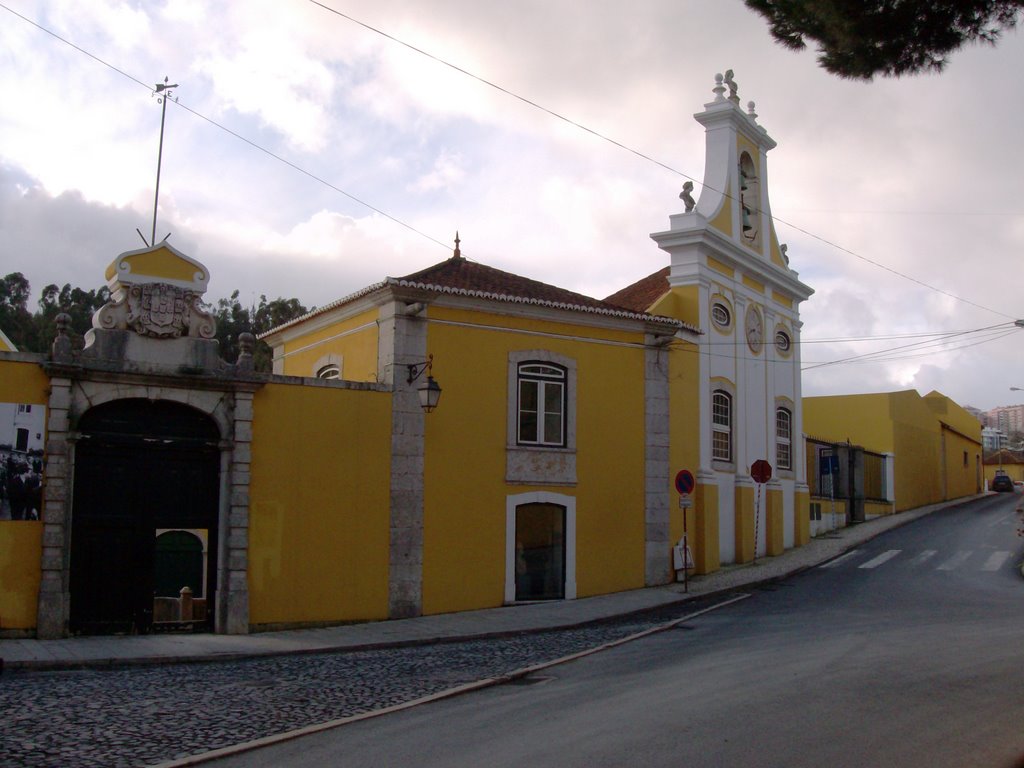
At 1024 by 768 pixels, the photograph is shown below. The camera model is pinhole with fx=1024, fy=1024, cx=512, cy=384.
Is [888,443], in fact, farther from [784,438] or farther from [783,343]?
[783,343]

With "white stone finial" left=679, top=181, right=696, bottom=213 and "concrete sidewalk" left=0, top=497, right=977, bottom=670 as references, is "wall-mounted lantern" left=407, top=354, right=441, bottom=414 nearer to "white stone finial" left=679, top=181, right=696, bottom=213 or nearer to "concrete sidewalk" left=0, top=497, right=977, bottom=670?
"concrete sidewalk" left=0, top=497, right=977, bottom=670

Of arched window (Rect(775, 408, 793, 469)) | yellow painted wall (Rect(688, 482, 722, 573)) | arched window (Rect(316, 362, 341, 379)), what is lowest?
yellow painted wall (Rect(688, 482, 722, 573))

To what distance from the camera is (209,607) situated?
15141 millimetres

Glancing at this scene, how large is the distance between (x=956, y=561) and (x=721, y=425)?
6309 mm

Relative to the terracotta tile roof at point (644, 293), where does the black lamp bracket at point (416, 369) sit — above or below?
below

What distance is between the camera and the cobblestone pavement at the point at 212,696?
7.96 metres

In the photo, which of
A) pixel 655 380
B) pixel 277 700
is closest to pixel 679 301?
pixel 655 380

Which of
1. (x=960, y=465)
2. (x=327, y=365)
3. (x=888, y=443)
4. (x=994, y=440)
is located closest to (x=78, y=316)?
(x=327, y=365)

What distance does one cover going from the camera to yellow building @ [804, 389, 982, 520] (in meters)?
Result: 36.1

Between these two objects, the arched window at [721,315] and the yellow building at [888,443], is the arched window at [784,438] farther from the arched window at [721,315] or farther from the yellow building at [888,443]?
the yellow building at [888,443]

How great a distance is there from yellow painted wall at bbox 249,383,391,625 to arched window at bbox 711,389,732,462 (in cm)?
902

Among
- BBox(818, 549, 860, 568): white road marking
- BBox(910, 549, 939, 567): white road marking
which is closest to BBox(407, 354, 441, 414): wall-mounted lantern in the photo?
BBox(818, 549, 860, 568): white road marking

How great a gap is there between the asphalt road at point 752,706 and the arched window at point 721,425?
771 cm

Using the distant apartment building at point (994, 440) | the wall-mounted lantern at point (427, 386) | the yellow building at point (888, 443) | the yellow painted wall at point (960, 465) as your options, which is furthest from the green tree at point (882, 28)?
the distant apartment building at point (994, 440)
